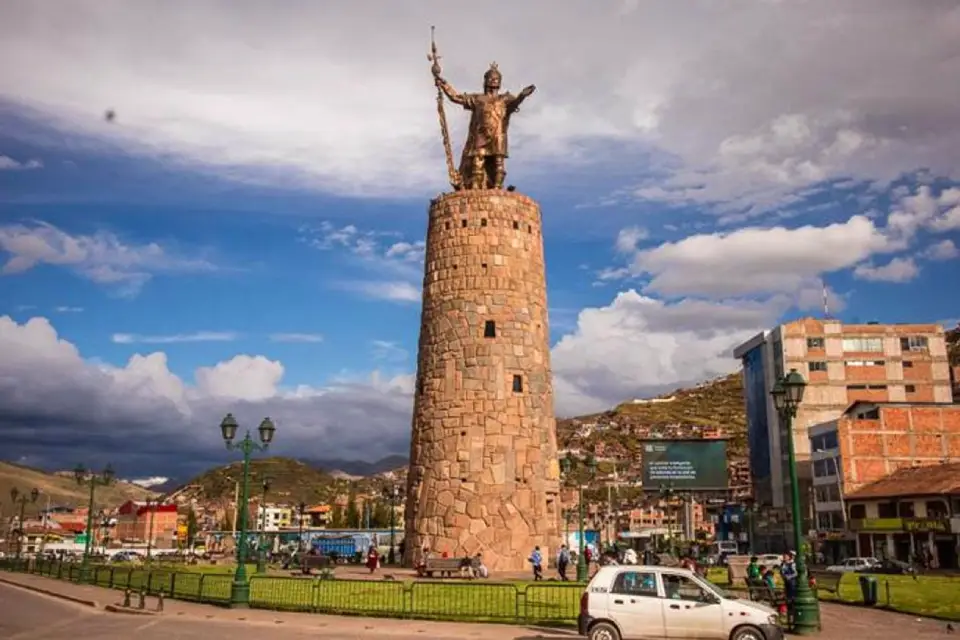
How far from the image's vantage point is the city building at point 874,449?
66750 millimetres

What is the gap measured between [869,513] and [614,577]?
54870 mm

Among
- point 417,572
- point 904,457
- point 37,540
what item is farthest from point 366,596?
point 37,540

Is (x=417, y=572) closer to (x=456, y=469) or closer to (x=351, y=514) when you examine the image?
(x=456, y=469)

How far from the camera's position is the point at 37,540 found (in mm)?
122500

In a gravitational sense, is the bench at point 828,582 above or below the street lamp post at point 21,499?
below

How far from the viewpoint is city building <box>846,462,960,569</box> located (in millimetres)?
53106

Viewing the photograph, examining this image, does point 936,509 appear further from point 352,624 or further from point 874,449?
point 352,624

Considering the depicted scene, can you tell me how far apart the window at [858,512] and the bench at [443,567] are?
4491 cm

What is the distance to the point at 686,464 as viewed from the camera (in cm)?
6731

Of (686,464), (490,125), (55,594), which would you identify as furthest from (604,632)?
(686,464)

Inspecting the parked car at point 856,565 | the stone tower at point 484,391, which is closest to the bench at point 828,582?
the stone tower at point 484,391

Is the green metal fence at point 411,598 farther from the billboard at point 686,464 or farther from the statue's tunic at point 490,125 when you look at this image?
the billboard at point 686,464

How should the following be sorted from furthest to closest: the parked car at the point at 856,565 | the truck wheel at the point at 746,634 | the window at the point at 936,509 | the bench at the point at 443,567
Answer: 1. the window at the point at 936,509
2. the parked car at the point at 856,565
3. the bench at the point at 443,567
4. the truck wheel at the point at 746,634

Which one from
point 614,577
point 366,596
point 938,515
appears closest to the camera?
point 614,577
